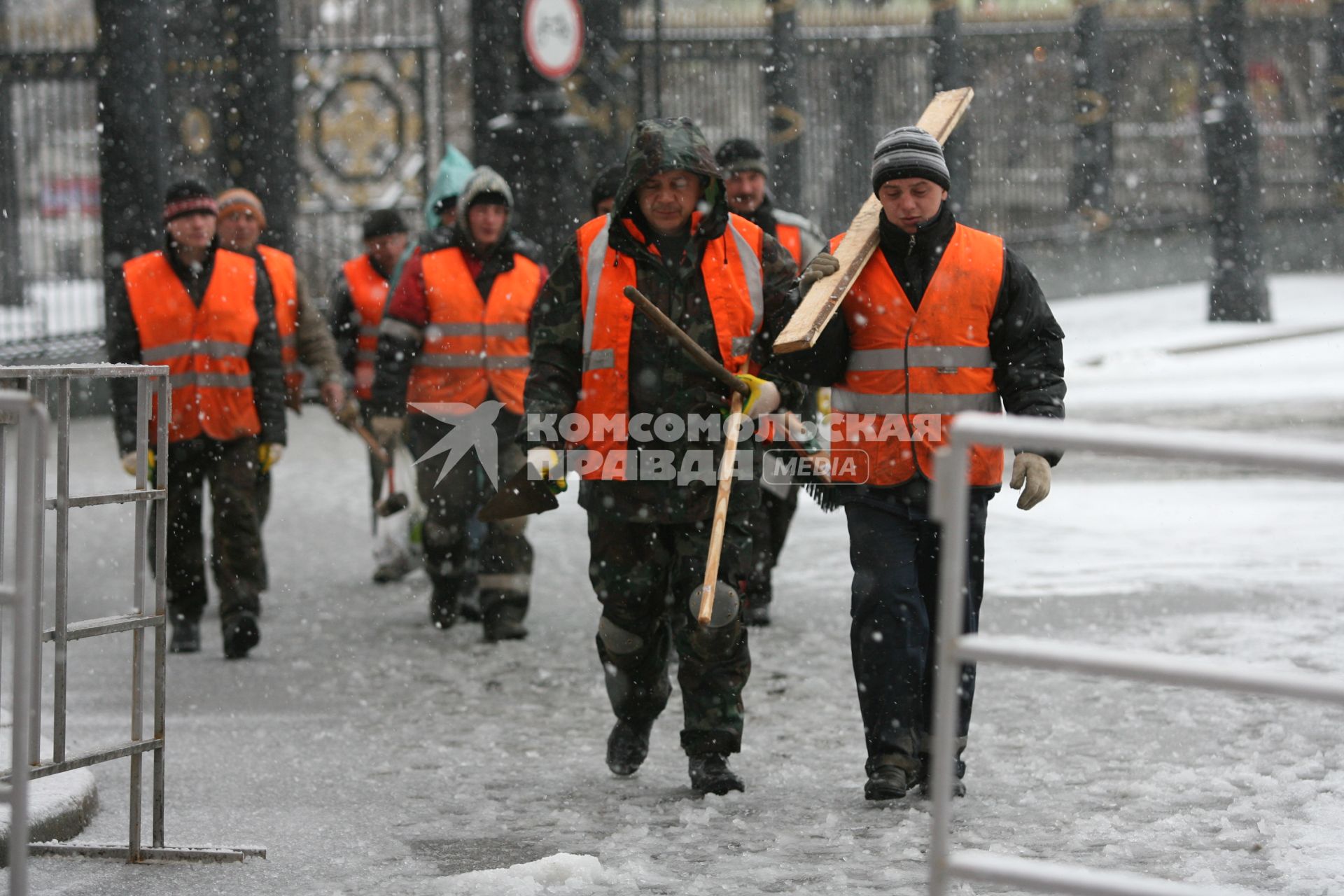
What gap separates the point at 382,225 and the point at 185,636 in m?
2.46

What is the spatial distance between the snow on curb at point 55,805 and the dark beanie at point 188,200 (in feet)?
9.16

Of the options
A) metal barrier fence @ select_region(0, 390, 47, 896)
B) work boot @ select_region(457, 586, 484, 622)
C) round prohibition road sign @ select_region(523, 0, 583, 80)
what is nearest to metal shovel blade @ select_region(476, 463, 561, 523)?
metal barrier fence @ select_region(0, 390, 47, 896)

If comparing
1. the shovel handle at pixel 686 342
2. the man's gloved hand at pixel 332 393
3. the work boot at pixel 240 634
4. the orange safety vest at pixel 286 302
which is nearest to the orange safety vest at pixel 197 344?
the orange safety vest at pixel 286 302

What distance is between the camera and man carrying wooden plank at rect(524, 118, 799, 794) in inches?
207

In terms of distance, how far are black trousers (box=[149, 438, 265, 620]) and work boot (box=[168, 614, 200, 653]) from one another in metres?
0.03

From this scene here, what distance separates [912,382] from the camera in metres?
5.17

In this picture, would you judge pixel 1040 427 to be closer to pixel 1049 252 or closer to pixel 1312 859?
pixel 1312 859

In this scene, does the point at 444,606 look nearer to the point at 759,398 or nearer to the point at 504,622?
the point at 504,622

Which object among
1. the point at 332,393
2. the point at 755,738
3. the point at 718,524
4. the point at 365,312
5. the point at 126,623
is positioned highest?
the point at 365,312

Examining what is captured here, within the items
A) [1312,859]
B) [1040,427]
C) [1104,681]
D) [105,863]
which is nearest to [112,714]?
[105,863]

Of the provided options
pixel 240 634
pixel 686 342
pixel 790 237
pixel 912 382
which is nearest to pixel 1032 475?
pixel 912 382

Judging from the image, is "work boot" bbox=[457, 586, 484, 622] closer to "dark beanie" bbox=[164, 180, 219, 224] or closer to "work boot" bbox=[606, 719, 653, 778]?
"dark beanie" bbox=[164, 180, 219, 224]

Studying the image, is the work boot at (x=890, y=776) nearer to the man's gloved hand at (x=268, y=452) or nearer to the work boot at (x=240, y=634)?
the work boot at (x=240, y=634)

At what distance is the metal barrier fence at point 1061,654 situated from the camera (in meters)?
2.75
